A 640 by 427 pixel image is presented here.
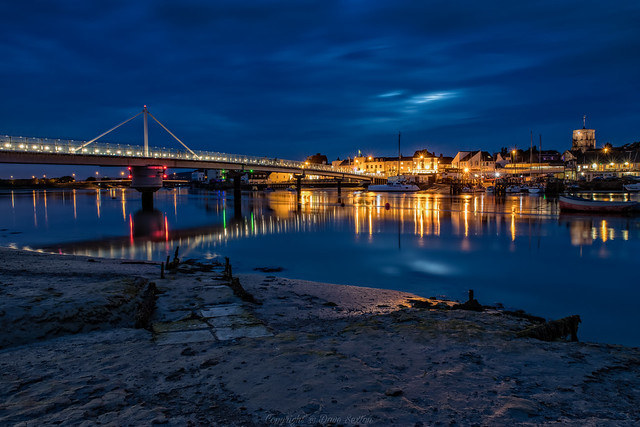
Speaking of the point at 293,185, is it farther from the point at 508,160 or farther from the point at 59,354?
the point at 59,354

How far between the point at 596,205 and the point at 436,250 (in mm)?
29079

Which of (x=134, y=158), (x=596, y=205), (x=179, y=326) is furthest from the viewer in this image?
(x=134, y=158)

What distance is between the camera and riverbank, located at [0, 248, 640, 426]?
486 centimetres

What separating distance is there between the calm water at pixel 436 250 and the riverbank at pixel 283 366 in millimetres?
4023

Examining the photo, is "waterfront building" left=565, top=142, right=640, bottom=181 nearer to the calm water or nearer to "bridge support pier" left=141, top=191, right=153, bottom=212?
the calm water

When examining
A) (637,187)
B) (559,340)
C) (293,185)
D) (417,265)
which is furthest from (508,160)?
(559,340)

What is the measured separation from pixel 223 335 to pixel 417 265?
39.7 ft

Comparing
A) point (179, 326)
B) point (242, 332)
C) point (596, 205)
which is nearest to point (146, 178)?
point (179, 326)

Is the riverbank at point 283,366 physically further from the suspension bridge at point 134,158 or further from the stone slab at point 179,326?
the suspension bridge at point 134,158

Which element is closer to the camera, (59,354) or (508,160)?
(59,354)

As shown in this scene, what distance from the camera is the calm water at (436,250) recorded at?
1315 cm

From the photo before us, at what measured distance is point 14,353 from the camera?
6906 millimetres

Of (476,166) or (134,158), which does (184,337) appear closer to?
(134,158)

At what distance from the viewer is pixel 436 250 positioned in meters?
21.9
